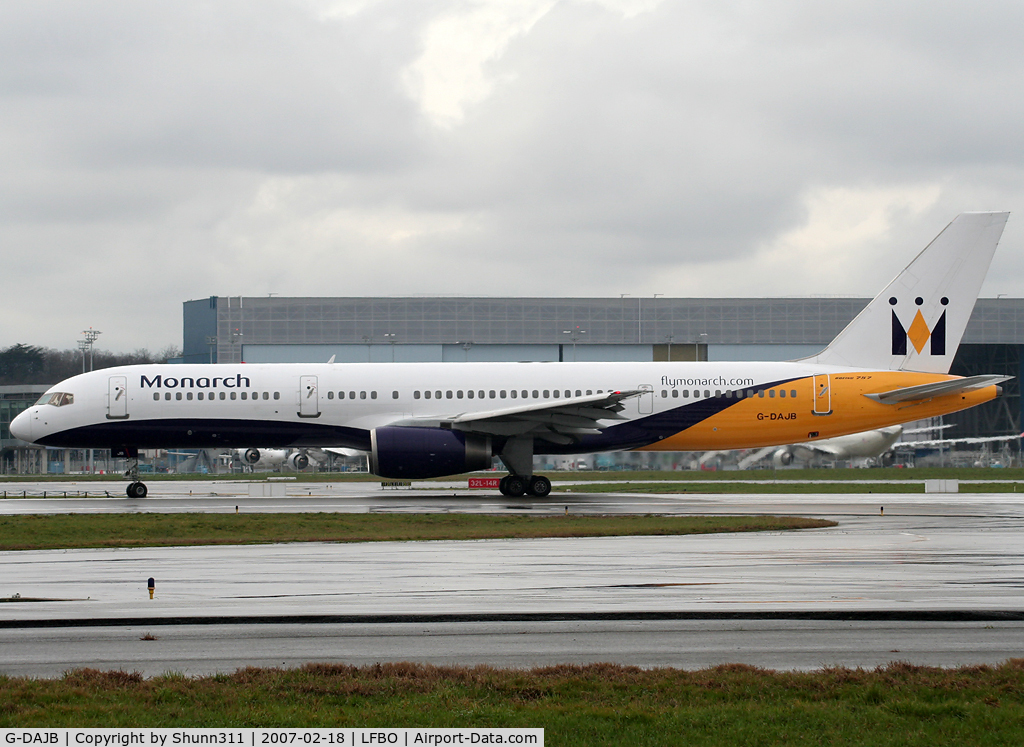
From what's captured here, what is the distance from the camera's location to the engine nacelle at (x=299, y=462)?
2586 inches

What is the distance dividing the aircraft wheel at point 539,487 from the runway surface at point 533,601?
11582 millimetres

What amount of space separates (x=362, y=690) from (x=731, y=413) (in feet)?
84.0

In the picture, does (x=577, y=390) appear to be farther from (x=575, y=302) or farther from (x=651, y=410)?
(x=575, y=302)

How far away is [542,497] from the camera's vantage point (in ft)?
101

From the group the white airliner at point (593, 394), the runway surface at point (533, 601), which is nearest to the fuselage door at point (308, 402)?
the white airliner at point (593, 394)

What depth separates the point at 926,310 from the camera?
107 ft

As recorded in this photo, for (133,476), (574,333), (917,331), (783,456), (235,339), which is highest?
(574,333)

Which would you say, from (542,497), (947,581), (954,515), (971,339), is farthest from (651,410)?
(971,339)

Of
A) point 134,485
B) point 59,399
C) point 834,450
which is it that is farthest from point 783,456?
point 59,399

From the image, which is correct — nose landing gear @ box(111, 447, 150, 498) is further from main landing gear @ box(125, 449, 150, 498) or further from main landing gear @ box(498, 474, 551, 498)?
main landing gear @ box(498, 474, 551, 498)

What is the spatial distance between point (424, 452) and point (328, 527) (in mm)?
8012

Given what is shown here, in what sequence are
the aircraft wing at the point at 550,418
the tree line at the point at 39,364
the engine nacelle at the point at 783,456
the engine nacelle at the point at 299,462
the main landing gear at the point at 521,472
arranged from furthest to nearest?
1. the tree line at the point at 39,364
2. the engine nacelle at the point at 299,462
3. the engine nacelle at the point at 783,456
4. the main landing gear at the point at 521,472
5. the aircraft wing at the point at 550,418

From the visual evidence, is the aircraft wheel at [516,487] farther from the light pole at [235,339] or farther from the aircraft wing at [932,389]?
the light pole at [235,339]

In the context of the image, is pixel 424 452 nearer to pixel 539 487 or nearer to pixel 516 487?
pixel 516 487
